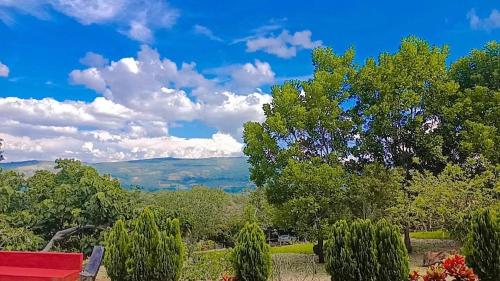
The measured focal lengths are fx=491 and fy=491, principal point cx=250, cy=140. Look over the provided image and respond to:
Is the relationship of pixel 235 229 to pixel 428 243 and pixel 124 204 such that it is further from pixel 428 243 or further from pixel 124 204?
pixel 124 204

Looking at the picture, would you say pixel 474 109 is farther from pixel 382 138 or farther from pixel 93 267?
pixel 93 267

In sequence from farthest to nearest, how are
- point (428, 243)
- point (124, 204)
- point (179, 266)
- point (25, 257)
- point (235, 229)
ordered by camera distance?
point (235, 229)
point (428, 243)
point (124, 204)
point (25, 257)
point (179, 266)

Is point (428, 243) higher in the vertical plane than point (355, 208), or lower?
lower

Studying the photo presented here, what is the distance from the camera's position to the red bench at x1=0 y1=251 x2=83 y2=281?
11.0 m

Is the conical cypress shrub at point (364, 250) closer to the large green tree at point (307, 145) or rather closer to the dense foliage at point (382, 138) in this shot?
the dense foliage at point (382, 138)

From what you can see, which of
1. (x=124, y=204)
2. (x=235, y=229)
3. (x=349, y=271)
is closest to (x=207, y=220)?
(x=124, y=204)

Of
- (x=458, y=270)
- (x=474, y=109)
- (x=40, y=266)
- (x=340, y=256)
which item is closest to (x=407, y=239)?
(x=474, y=109)

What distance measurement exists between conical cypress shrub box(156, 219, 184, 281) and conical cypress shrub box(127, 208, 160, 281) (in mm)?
107

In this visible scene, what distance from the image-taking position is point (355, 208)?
19.0 m

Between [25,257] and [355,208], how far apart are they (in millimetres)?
11875

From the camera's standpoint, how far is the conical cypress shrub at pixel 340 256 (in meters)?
9.72

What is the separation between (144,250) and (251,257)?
2330 millimetres

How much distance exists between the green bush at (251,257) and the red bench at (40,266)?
12.8 feet

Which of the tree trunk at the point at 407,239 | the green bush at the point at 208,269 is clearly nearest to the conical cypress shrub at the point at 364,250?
the green bush at the point at 208,269
